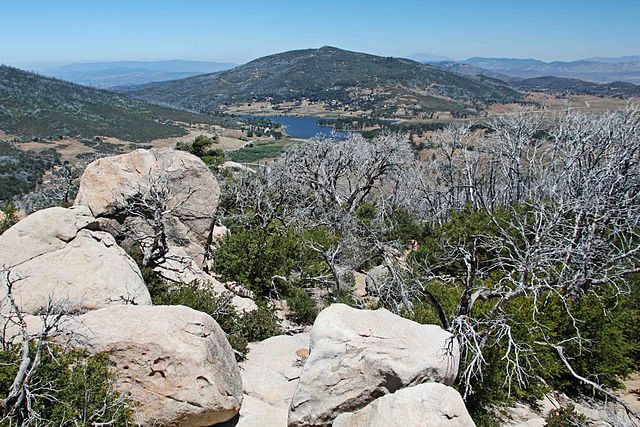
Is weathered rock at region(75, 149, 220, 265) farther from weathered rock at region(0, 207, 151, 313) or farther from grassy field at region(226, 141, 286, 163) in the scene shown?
grassy field at region(226, 141, 286, 163)

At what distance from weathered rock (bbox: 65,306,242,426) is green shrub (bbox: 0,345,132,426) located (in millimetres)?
302

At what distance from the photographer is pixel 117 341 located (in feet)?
27.4

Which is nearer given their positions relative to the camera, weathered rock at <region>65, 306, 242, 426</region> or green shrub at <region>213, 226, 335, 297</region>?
weathered rock at <region>65, 306, 242, 426</region>

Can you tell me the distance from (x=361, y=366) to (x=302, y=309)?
789cm

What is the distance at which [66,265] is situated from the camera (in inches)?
439

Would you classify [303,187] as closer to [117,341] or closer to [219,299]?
[219,299]

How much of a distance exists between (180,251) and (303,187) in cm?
1346

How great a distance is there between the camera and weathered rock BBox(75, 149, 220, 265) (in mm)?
15133

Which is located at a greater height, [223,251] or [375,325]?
[375,325]

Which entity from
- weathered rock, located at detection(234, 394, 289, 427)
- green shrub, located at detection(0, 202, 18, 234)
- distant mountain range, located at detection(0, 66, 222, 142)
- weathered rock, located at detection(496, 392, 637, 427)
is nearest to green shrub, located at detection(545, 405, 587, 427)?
weathered rock, located at detection(496, 392, 637, 427)

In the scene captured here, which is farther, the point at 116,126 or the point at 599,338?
the point at 116,126

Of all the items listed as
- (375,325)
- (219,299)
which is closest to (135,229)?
(219,299)

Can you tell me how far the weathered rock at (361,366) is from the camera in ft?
27.0

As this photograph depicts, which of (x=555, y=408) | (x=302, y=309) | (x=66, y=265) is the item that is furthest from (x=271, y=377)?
(x=555, y=408)
